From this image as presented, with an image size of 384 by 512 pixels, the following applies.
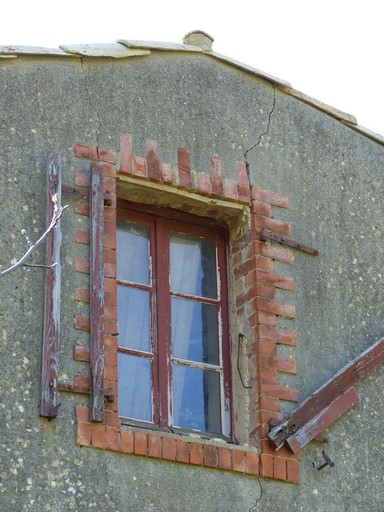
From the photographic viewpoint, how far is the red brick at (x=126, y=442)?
8031 millimetres

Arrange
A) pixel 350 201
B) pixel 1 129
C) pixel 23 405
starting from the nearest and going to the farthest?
pixel 23 405 → pixel 1 129 → pixel 350 201

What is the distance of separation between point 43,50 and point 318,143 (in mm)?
2034

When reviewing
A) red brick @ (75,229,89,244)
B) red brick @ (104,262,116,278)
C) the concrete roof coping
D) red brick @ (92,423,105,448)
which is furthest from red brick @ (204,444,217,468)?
the concrete roof coping

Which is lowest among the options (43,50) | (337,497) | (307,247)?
(337,497)

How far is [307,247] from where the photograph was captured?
30.5 ft

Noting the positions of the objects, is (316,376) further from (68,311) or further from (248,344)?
(68,311)

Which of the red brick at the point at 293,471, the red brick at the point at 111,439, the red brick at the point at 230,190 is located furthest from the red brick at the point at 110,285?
the red brick at the point at 293,471

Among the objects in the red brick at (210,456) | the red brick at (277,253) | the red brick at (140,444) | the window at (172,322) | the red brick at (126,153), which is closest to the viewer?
the red brick at (140,444)

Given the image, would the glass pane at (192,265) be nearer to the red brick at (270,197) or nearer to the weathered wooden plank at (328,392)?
the red brick at (270,197)

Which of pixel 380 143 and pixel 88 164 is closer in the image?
pixel 88 164

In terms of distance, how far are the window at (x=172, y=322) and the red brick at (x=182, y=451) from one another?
1.07ft

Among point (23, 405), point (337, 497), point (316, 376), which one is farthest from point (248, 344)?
point (23, 405)

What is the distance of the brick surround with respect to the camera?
8141 millimetres

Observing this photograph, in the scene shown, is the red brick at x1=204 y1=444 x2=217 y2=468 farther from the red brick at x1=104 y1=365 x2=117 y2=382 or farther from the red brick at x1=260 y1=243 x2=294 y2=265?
the red brick at x1=260 y1=243 x2=294 y2=265
